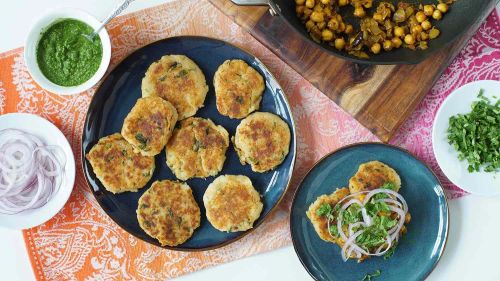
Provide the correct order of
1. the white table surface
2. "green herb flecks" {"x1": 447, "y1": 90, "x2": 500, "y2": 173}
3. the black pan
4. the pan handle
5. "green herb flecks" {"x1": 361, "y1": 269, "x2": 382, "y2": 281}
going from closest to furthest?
1. the pan handle
2. the black pan
3. "green herb flecks" {"x1": 447, "y1": 90, "x2": 500, "y2": 173}
4. "green herb flecks" {"x1": 361, "y1": 269, "x2": 382, "y2": 281}
5. the white table surface

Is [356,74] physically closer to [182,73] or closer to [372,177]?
[372,177]

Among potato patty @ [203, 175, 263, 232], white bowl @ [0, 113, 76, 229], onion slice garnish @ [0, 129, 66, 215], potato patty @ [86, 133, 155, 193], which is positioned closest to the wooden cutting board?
potato patty @ [203, 175, 263, 232]

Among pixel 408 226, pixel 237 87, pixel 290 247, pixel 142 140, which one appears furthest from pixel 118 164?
pixel 408 226

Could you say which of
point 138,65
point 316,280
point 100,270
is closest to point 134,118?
point 138,65

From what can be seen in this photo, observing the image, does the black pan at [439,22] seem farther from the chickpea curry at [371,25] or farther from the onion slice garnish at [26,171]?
the onion slice garnish at [26,171]

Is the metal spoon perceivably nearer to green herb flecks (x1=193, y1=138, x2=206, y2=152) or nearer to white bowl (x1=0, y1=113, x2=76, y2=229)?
white bowl (x1=0, y1=113, x2=76, y2=229)
